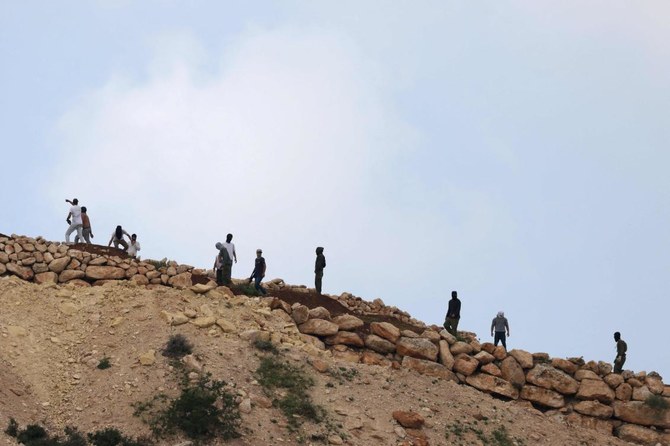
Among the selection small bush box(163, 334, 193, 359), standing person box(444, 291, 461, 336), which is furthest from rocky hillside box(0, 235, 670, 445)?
standing person box(444, 291, 461, 336)

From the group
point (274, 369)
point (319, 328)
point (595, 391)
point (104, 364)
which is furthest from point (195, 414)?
point (595, 391)

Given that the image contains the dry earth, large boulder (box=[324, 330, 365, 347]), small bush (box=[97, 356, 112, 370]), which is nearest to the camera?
the dry earth

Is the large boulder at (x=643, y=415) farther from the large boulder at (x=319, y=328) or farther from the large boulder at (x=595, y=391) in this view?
the large boulder at (x=319, y=328)

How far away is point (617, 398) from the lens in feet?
78.1

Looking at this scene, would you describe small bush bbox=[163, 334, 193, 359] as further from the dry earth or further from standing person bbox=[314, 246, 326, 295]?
standing person bbox=[314, 246, 326, 295]

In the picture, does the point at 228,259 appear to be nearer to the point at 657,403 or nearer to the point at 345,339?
the point at 345,339

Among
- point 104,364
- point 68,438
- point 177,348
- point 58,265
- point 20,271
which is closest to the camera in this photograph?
point 68,438

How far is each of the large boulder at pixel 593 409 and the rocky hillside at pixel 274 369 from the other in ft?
0.10

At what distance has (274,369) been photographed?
66.3 ft

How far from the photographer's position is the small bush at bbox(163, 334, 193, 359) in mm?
19562

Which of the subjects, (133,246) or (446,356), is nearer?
(446,356)

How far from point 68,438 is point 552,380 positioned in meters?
12.9

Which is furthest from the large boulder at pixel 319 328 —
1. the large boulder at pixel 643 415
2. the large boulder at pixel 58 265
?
the large boulder at pixel 643 415

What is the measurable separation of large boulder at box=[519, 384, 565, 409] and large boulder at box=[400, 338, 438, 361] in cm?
264
